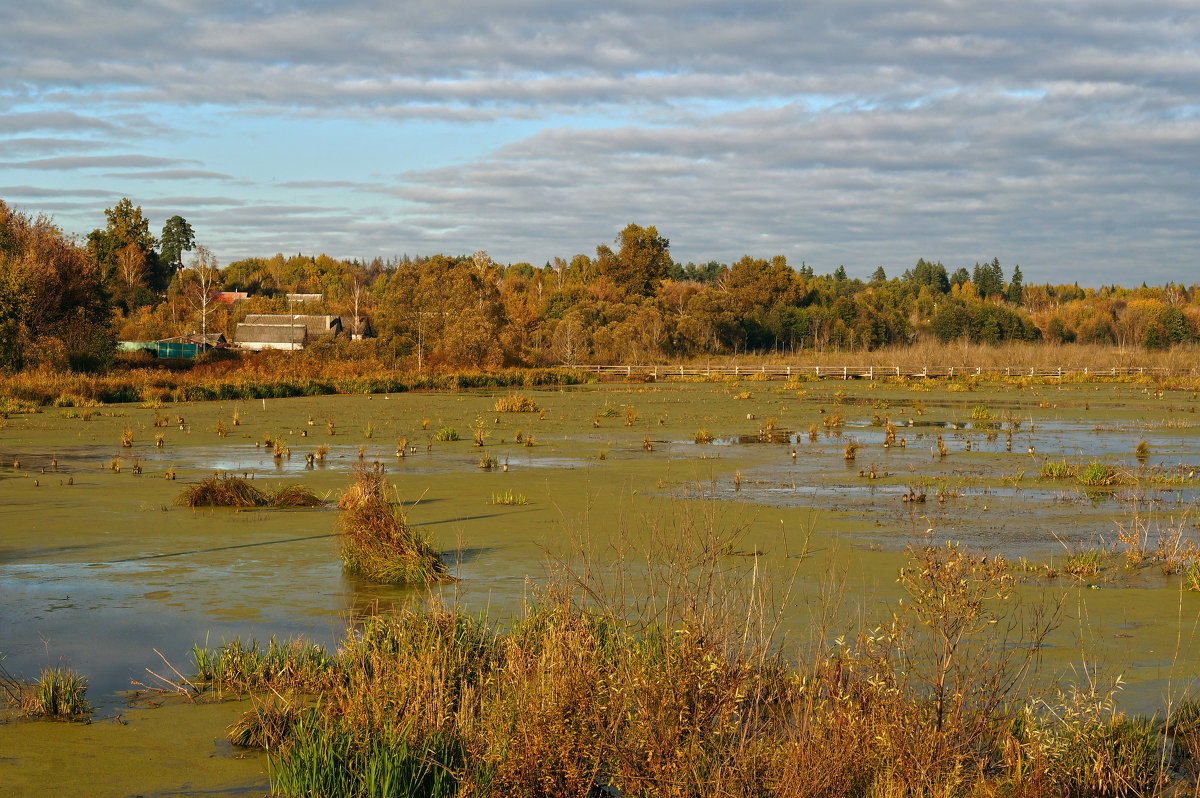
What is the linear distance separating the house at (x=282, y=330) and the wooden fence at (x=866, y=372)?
32.0m

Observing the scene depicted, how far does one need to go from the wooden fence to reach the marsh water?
34032 millimetres

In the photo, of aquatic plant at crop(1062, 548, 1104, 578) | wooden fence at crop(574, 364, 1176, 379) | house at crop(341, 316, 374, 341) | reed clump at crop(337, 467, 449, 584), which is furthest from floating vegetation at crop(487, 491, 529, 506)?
house at crop(341, 316, 374, 341)

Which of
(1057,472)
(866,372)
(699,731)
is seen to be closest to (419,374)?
(866,372)

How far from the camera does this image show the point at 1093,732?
5402mm

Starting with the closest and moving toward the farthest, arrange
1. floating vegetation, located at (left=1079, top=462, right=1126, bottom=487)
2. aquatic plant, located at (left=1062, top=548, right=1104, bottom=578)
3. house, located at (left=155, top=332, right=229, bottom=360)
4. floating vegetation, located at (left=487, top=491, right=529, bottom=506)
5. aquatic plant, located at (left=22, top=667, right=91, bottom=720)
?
aquatic plant, located at (left=22, top=667, right=91, bottom=720) → aquatic plant, located at (left=1062, top=548, right=1104, bottom=578) → floating vegetation, located at (left=487, top=491, right=529, bottom=506) → floating vegetation, located at (left=1079, top=462, right=1126, bottom=487) → house, located at (left=155, top=332, right=229, bottom=360)

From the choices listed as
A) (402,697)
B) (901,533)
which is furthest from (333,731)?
(901,533)

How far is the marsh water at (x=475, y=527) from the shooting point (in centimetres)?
674

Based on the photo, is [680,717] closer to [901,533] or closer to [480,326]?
[901,533]

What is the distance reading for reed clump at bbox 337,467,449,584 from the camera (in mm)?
9625

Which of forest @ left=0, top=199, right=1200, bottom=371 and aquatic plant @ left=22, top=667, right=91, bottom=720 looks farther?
forest @ left=0, top=199, right=1200, bottom=371

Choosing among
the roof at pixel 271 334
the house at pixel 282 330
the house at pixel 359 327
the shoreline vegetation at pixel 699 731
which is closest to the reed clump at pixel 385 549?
the shoreline vegetation at pixel 699 731

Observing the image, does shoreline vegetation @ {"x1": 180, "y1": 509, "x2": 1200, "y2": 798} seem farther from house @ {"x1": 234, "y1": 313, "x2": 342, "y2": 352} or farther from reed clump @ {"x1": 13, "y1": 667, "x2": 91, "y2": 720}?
house @ {"x1": 234, "y1": 313, "x2": 342, "y2": 352}

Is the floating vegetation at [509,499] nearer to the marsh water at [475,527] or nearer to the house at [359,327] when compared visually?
the marsh water at [475,527]

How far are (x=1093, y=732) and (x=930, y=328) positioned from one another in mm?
100657
